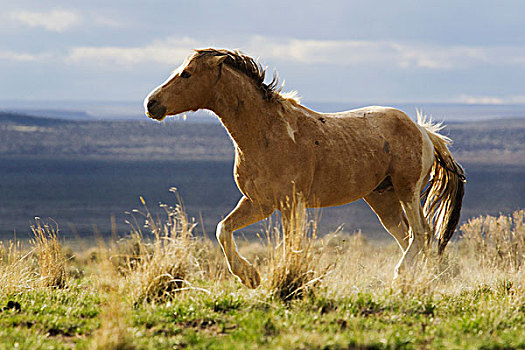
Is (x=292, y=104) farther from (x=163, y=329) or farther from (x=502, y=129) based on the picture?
(x=502, y=129)

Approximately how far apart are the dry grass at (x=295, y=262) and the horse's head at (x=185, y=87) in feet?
4.28

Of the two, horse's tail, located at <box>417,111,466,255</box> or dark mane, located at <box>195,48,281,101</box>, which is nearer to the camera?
dark mane, located at <box>195,48,281,101</box>

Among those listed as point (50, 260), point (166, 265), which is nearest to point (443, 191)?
point (166, 265)

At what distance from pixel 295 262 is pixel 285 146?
1074 mm

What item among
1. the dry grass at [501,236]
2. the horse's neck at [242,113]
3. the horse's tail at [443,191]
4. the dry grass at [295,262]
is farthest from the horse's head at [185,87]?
the dry grass at [501,236]

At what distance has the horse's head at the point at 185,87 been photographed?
5.82m

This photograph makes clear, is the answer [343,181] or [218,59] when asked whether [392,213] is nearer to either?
[343,181]

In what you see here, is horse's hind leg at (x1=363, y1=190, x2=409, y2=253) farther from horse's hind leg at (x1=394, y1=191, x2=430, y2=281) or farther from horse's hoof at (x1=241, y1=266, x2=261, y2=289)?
horse's hoof at (x1=241, y1=266, x2=261, y2=289)

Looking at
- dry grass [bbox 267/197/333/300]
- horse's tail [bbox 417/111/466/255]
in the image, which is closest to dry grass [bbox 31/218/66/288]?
dry grass [bbox 267/197/333/300]

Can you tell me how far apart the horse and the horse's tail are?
52 cm

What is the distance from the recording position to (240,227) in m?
6.13

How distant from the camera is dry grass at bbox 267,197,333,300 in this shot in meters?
5.63

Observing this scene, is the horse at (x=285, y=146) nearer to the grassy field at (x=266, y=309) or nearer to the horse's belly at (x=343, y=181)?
the horse's belly at (x=343, y=181)

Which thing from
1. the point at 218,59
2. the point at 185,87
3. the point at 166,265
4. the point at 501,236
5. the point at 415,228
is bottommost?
the point at 501,236
